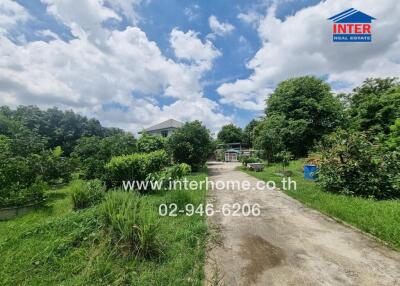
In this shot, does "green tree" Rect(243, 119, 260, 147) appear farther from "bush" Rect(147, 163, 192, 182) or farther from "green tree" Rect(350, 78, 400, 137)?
"bush" Rect(147, 163, 192, 182)

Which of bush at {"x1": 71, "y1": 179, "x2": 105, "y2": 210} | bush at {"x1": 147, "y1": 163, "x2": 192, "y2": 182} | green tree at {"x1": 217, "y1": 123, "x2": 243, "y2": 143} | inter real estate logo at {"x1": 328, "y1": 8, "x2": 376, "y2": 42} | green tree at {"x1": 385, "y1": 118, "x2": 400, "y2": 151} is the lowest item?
bush at {"x1": 71, "y1": 179, "x2": 105, "y2": 210}

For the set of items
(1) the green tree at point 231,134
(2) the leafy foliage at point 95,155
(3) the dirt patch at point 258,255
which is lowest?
(3) the dirt patch at point 258,255

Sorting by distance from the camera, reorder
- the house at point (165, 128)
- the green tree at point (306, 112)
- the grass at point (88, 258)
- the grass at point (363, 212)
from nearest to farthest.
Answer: the grass at point (88, 258) → the grass at point (363, 212) → the green tree at point (306, 112) → the house at point (165, 128)

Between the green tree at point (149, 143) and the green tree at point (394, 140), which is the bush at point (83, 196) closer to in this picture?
the green tree at point (149, 143)

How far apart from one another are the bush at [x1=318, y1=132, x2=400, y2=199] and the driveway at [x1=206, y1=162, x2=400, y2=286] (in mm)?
2678

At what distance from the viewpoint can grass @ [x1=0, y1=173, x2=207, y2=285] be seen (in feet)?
8.58

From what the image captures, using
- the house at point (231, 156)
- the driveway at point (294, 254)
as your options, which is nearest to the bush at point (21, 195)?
the driveway at point (294, 254)

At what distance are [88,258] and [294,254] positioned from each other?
330 centimetres

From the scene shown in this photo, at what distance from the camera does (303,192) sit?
7355 mm

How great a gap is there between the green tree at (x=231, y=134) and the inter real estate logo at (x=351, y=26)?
1540 inches

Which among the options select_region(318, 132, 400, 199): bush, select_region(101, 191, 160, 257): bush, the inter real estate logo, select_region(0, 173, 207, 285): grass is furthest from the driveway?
the inter real estate logo

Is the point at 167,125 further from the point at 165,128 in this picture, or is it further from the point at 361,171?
the point at 361,171

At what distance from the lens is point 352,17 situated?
8859 millimetres

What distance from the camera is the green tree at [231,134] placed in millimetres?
48219
